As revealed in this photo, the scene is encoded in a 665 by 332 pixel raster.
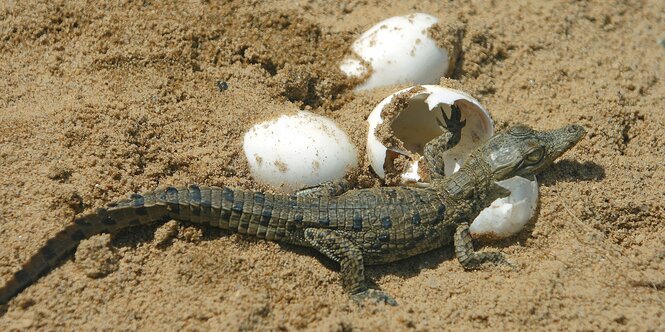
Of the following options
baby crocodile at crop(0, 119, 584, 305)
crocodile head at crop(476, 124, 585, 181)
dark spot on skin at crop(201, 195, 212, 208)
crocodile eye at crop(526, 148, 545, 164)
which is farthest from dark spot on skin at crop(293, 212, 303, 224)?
crocodile eye at crop(526, 148, 545, 164)

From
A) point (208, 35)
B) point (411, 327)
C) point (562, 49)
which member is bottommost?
point (411, 327)

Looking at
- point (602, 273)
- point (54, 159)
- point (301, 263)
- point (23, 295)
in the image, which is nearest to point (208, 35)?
point (54, 159)

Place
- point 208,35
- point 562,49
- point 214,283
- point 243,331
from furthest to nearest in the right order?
point 562,49 < point 208,35 < point 214,283 < point 243,331

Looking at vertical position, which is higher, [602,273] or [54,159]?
[54,159]

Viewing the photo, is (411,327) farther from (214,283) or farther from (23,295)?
(23,295)

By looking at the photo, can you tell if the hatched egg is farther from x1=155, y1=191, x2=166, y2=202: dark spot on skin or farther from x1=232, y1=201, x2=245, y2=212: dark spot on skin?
x1=155, y1=191, x2=166, y2=202: dark spot on skin

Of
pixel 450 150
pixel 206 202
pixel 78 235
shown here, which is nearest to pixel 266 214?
pixel 206 202
